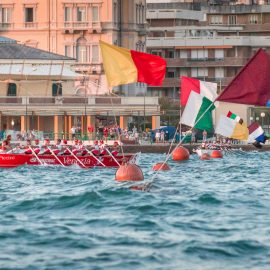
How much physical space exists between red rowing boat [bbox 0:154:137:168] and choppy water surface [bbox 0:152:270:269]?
1585 cm

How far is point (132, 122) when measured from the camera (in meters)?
149

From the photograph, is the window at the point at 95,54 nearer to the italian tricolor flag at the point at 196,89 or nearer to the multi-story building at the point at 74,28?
the multi-story building at the point at 74,28

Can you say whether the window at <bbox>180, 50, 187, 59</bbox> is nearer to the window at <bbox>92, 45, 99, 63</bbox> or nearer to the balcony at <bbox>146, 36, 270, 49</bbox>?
the balcony at <bbox>146, 36, 270, 49</bbox>

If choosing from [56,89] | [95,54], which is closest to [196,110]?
[56,89]

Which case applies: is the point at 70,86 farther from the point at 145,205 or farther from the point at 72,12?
the point at 145,205

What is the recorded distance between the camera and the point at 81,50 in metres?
170

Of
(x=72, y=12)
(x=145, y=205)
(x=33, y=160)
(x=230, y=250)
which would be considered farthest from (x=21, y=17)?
(x=230, y=250)

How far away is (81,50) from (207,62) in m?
27.2

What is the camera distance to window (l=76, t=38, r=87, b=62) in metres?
169

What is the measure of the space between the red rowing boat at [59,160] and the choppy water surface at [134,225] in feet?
52.0

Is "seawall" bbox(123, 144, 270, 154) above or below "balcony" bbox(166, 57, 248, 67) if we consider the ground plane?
below

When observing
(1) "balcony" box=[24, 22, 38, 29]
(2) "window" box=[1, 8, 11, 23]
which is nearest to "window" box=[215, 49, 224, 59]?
(1) "balcony" box=[24, 22, 38, 29]

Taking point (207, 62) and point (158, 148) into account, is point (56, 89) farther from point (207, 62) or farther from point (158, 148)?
point (207, 62)

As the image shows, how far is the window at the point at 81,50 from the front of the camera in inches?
6644
